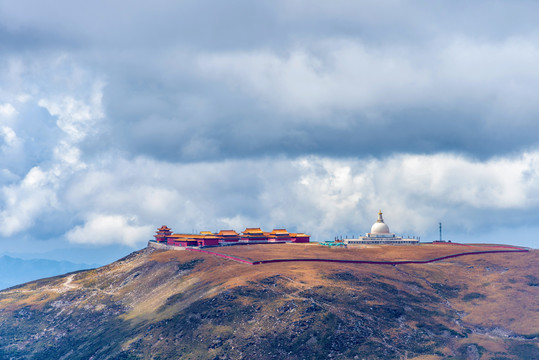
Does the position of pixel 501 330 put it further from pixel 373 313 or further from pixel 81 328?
pixel 81 328

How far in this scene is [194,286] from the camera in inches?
6703

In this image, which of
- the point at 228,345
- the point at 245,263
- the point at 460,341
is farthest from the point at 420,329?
the point at 245,263

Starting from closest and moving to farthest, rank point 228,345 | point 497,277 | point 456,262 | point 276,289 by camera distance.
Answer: point 228,345 < point 276,289 < point 497,277 < point 456,262

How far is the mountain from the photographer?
13325cm

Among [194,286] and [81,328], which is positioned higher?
[194,286]

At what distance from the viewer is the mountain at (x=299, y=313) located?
133 metres

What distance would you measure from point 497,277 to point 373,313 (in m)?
63.5

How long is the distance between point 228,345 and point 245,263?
49.1 metres

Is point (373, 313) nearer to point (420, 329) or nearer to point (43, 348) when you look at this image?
point (420, 329)

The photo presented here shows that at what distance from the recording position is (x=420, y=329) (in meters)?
142

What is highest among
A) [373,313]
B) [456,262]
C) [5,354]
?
[456,262]

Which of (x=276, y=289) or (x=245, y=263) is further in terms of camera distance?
(x=245, y=263)

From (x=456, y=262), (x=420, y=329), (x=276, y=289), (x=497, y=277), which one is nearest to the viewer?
(x=420, y=329)

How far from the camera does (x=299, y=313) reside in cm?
13862
